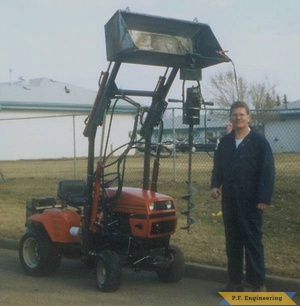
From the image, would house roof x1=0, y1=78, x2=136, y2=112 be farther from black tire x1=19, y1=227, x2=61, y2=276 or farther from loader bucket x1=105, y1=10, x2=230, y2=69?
loader bucket x1=105, y1=10, x2=230, y2=69

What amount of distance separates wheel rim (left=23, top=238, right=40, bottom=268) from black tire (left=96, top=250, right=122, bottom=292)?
136cm

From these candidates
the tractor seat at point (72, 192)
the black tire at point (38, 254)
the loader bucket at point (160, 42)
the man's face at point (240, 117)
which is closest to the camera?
the man's face at point (240, 117)

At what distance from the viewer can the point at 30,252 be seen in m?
8.30

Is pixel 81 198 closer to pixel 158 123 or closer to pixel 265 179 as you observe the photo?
pixel 158 123

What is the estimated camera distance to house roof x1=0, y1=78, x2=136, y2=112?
40594 mm

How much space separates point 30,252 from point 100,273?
143 centimetres

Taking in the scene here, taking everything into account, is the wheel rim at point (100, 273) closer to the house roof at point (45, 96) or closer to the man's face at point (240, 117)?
the man's face at point (240, 117)

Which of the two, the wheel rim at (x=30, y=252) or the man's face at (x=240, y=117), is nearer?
the man's face at (x=240, y=117)

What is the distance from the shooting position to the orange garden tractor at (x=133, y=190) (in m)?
7.07

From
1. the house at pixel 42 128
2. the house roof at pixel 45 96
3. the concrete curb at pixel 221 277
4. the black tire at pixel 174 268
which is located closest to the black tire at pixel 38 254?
the black tire at pixel 174 268

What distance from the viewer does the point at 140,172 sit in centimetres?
2016

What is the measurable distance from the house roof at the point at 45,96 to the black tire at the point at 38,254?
1156 inches

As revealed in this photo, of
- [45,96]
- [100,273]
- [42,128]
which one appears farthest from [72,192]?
[45,96]

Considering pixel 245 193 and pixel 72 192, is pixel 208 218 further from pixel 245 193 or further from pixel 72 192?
pixel 245 193
